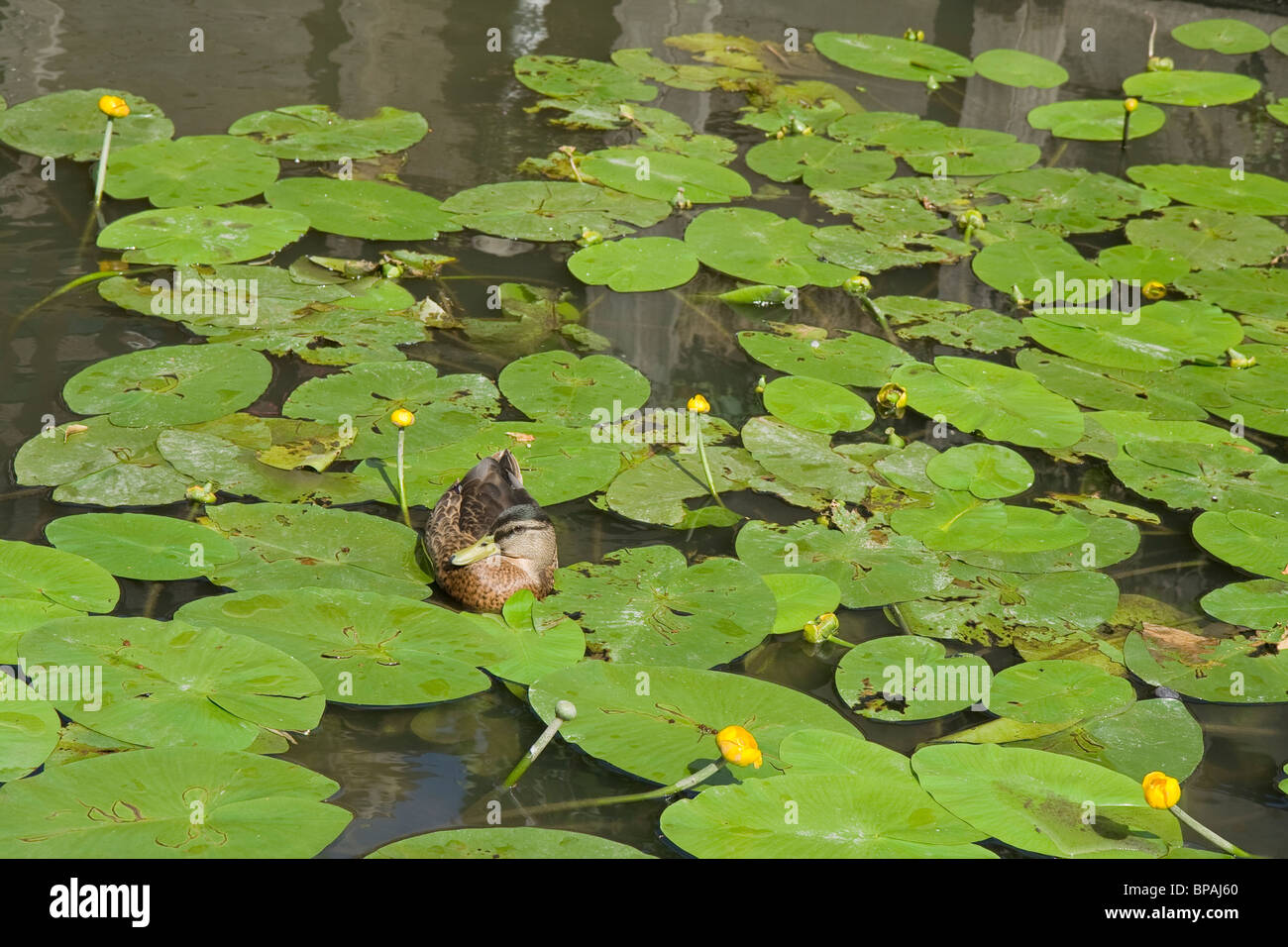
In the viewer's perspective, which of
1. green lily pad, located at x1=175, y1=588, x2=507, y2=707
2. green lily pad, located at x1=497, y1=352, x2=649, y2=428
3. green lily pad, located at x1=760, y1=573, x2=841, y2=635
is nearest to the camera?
green lily pad, located at x1=175, y1=588, x2=507, y2=707

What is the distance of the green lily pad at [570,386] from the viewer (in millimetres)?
3783

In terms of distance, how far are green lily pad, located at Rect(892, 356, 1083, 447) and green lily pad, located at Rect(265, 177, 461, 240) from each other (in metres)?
2.04

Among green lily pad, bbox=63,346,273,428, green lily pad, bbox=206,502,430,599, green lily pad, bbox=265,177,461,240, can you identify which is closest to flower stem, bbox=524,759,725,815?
green lily pad, bbox=206,502,430,599

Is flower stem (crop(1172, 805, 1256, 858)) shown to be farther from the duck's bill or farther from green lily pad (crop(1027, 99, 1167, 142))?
green lily pad (crop(1027, 99, 1167, 142))

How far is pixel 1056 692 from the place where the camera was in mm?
2850

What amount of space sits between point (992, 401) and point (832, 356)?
1.94 feet

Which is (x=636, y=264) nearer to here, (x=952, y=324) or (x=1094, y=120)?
(x=952, y=324)

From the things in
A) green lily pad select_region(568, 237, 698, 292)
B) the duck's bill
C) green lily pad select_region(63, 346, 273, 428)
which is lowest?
the duck's bill

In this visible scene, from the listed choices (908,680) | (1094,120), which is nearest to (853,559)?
(908,680)

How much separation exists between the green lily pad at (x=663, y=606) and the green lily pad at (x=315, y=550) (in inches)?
16.2

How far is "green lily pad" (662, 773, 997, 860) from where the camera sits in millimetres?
2326

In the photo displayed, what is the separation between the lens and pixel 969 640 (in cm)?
306

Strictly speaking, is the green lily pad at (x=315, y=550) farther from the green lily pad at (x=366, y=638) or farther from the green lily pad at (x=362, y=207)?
the green lily pad at (x=362, y=207)

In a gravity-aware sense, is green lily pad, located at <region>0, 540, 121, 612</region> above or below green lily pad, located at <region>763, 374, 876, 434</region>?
below
